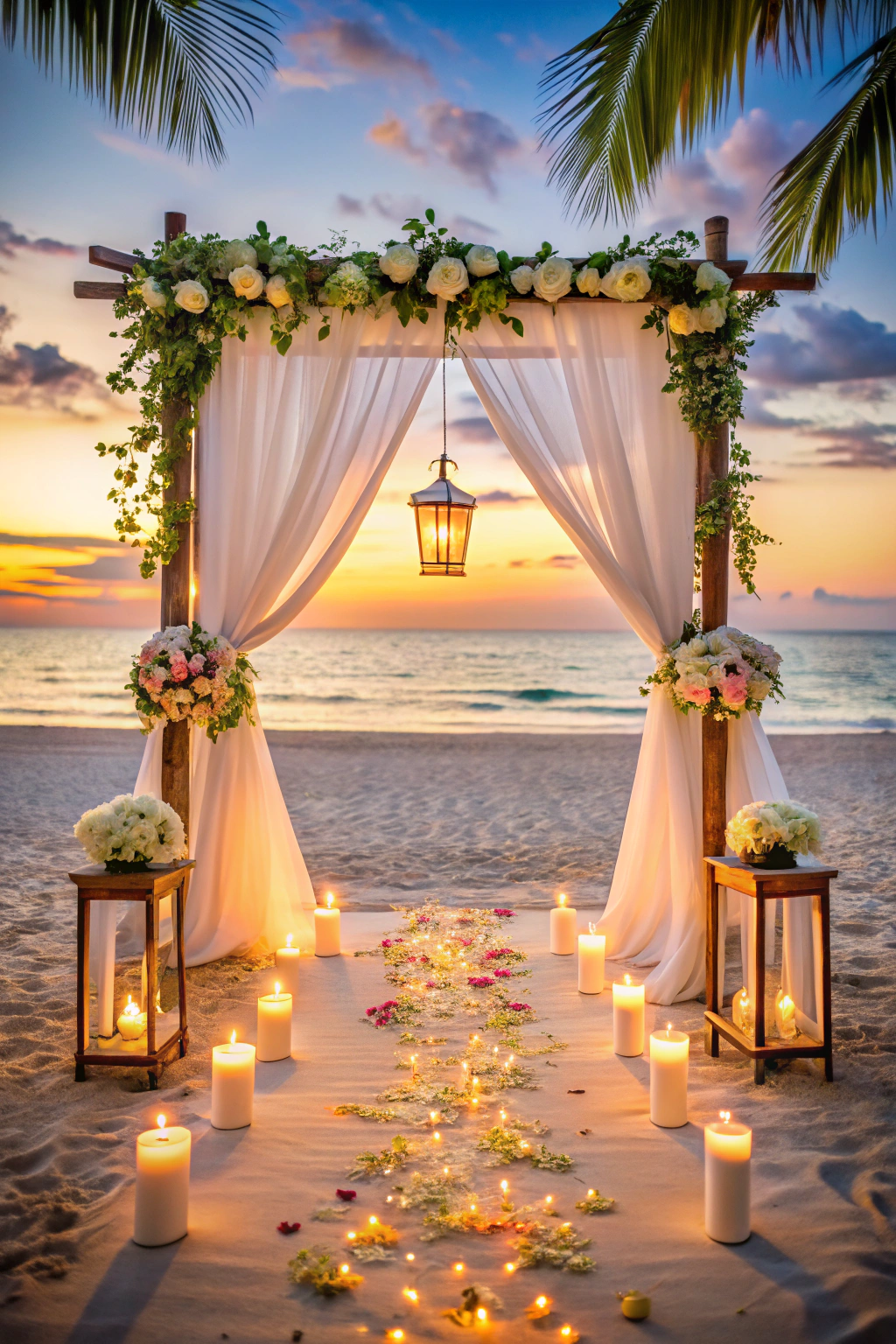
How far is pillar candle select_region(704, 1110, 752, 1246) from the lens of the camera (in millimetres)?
2088

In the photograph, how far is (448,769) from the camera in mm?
10922

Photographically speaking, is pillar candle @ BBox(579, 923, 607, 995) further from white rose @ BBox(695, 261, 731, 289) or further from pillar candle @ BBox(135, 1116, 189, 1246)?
white rose @ BBox(695, 261, 731, 289)

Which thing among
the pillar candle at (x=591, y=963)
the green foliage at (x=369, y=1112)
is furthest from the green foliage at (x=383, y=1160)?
the pillar candle at (x=591, y=963)

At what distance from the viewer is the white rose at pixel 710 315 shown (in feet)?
13.0

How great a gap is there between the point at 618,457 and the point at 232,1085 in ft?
10.4

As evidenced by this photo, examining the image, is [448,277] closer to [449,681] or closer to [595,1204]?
[595,1204]

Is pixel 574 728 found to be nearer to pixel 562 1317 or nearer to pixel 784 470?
pixel 784 470

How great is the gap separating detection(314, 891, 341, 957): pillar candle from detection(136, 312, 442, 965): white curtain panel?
1.16 feet

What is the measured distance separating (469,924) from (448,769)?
5.89m

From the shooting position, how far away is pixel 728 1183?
2.09m

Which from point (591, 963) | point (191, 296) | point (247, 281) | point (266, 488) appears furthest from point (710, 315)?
point (591, 963)

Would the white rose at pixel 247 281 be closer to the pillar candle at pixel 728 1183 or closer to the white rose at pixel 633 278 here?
the white rose at pixel 633 278

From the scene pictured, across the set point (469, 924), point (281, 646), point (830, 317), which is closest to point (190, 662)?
point (469, 924)

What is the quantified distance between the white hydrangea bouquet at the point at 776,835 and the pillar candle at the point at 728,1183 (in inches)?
Answer: 46.3
